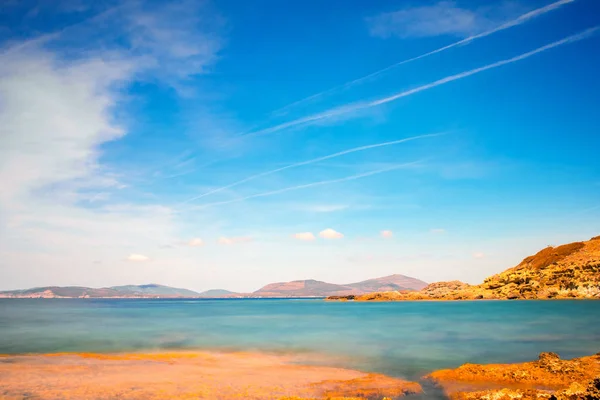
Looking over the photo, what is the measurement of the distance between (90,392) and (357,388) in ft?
43.3

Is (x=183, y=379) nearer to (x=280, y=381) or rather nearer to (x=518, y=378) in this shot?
(x=280, y=381)

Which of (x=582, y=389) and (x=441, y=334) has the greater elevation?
(x=582, y=389)

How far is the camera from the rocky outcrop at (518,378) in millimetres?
16172

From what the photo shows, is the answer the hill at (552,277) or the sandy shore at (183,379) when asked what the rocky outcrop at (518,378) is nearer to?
the sandy shore at (183,379)

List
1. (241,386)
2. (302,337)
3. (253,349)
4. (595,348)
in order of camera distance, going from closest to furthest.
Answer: (241,386), (595,348), (253,349), (302,337)

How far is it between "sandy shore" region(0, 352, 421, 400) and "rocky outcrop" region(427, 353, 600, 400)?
2.46m

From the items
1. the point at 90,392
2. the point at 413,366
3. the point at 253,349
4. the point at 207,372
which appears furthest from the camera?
the point at 253,349

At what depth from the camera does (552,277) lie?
121 meters

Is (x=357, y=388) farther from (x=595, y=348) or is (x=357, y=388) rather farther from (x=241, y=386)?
(x=595, y=348)

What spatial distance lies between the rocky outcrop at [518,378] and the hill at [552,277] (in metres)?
107

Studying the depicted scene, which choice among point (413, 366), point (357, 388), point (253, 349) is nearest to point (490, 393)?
point (357, 388)

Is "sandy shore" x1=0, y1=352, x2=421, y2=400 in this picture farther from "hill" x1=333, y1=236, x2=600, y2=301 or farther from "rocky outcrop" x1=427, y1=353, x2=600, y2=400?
"hill" x1=333, y1=236, x2=600, y2=301

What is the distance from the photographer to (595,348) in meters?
29.5

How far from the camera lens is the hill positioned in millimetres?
108875
